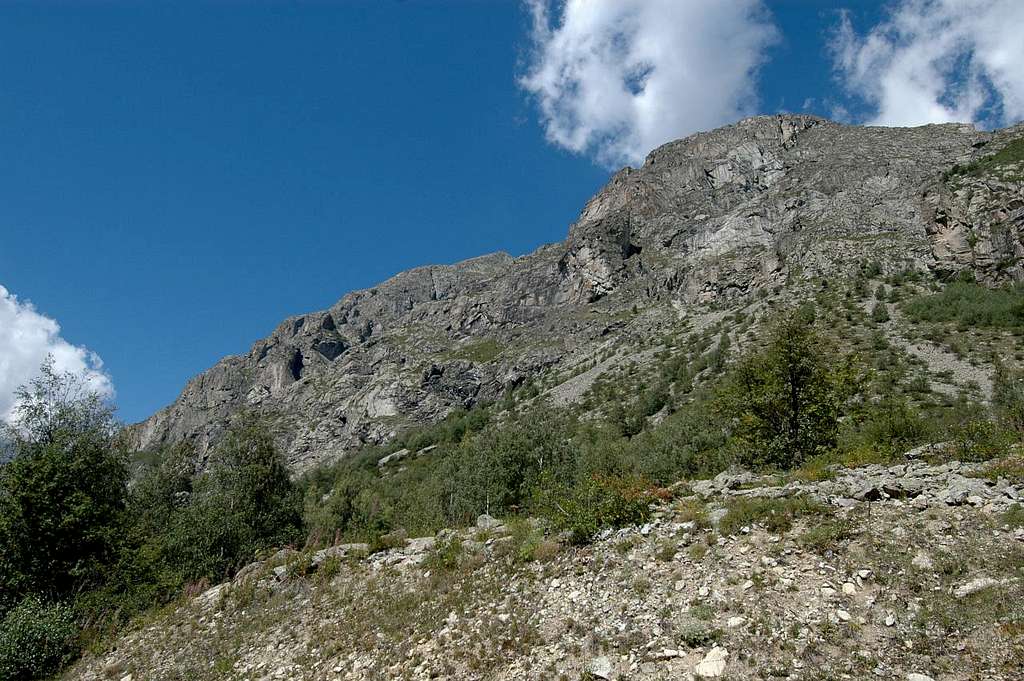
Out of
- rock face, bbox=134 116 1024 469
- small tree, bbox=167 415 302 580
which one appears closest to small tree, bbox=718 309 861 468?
small tree, bbox=167 415 302 580

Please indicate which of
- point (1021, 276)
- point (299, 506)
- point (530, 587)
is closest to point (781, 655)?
point (530, 587)

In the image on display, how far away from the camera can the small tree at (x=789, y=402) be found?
20.8m

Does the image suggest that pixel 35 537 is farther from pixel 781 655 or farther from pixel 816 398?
pixel 816 398

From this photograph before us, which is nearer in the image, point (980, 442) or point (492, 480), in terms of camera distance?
point (980, 442)

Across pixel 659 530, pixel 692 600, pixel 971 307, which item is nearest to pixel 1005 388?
pixel 971 307

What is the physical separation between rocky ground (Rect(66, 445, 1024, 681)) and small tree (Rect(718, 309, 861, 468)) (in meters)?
7.12

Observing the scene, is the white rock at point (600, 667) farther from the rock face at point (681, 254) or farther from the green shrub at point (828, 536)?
the rock face at point (681, 254)

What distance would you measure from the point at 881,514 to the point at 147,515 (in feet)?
125

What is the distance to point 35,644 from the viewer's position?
14.7 m

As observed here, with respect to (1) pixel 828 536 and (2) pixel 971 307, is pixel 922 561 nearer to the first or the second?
(1) pixel 828 536

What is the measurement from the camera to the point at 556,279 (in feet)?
455

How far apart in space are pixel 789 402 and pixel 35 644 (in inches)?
1026

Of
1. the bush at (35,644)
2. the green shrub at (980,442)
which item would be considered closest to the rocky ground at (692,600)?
the green shrub at (980,442)

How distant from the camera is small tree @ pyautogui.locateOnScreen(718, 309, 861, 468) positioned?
68.1ft
